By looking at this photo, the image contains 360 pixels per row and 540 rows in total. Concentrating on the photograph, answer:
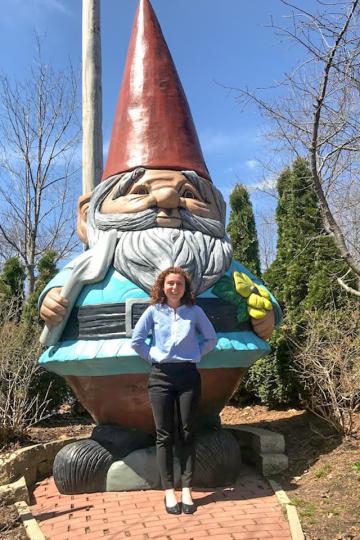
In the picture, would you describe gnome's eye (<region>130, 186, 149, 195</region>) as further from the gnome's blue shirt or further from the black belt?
the black belt

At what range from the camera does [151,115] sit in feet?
16.8

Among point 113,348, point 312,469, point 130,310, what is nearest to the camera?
point 113,348

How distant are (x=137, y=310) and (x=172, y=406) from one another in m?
0.84

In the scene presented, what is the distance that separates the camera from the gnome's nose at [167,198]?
4.55 meters

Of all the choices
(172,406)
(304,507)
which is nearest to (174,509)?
(172,406)

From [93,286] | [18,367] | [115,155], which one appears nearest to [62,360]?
[93,286]

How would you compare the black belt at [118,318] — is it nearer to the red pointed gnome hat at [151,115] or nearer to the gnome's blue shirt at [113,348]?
the gnome's blue shirt at [113,348]

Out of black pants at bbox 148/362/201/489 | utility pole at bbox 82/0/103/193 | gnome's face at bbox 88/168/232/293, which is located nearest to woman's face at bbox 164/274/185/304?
black pants at bbox 148/362/201/489

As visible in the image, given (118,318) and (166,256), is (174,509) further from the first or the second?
(166,256)

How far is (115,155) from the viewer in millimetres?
5156

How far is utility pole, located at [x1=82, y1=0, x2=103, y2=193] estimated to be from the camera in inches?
273

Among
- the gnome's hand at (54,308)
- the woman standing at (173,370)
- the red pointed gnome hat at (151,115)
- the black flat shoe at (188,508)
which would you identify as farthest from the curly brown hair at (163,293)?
the red pointed gnome hat at (151,115)

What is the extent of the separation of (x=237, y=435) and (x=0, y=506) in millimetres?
2388

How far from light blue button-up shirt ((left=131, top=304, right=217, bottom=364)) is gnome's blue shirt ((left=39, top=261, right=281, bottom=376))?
1.25 feet
